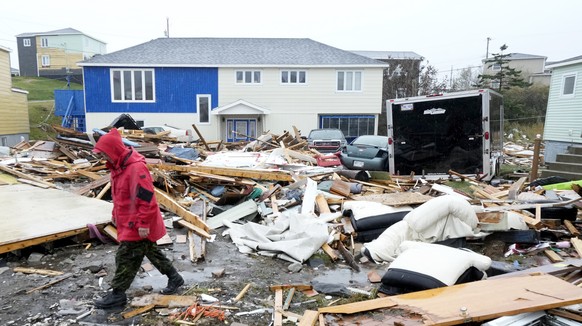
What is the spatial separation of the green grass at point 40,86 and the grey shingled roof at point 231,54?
18.1 metres

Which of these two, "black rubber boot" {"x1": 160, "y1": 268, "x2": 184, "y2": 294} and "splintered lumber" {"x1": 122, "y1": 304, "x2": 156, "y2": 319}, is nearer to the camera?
"splintered lumber" {"x1": 122, "y1": 304, "x2": 156, "y2": 319}

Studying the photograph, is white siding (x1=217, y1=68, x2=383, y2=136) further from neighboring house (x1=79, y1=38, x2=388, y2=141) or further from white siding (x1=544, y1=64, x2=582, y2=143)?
white siding (x1=544, y1=64, x2=582, y2=143)

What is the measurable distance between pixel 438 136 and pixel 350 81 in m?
17.4

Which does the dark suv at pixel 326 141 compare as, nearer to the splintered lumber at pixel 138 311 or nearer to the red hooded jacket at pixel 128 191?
the red hooded jacket at pixel 128 191

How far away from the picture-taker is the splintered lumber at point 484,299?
300 cm

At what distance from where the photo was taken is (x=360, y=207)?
21.1 ft

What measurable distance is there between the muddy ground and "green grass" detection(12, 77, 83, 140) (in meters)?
21.2

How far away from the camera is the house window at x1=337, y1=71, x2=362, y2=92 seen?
A: 25.9m

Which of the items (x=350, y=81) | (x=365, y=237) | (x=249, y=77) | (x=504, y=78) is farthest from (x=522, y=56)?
(x=365, y=237)

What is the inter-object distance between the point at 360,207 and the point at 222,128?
68.5 feet

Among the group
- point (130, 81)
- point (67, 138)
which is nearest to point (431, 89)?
point (130, 81)

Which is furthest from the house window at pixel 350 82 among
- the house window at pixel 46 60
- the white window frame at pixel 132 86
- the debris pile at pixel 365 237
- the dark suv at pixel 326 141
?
the house window at pixel 46 60

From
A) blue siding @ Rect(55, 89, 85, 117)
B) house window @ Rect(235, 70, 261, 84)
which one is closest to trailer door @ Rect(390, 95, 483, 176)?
house window @ Rect(235, 70, 261, 84)

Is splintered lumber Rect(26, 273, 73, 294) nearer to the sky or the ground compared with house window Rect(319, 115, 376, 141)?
nearer to the ground
